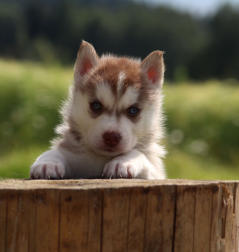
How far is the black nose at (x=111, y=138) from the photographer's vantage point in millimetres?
4371

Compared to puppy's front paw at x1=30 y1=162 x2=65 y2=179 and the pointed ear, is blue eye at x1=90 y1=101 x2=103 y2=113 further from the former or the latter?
puppy's front paw at x1=30 y1=162 x2=65 y2=179

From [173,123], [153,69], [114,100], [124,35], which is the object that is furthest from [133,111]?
[124,35]

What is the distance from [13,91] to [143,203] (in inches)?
511

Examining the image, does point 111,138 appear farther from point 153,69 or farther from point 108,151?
point 153,69

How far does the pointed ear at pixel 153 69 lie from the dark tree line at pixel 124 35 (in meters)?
28.9

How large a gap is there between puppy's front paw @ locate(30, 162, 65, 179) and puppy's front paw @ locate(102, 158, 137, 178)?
0.40m

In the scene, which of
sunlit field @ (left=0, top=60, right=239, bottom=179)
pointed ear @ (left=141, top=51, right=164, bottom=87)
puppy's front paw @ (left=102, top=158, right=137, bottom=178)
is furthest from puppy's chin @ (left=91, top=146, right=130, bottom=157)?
sunlit field @ (left=0, top=60, right=239, bottom=179)

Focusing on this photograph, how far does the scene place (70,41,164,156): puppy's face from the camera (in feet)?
14.7

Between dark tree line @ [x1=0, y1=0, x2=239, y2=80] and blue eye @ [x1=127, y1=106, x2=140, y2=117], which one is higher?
dark tree line @ [x1=0, y1=0, x2=239, y2=80]

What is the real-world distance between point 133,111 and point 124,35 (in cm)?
4085

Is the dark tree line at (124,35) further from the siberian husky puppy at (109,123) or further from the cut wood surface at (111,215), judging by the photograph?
the cut wood surface at (111,215)

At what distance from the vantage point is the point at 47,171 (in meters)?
4.05

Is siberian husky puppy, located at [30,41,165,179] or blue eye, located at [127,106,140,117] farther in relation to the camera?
blue eye, located at [127,106,140,117]

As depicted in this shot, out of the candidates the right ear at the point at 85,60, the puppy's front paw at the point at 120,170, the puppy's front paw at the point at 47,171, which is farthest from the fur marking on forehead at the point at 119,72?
the puppy's front paw at the point at 47,171
